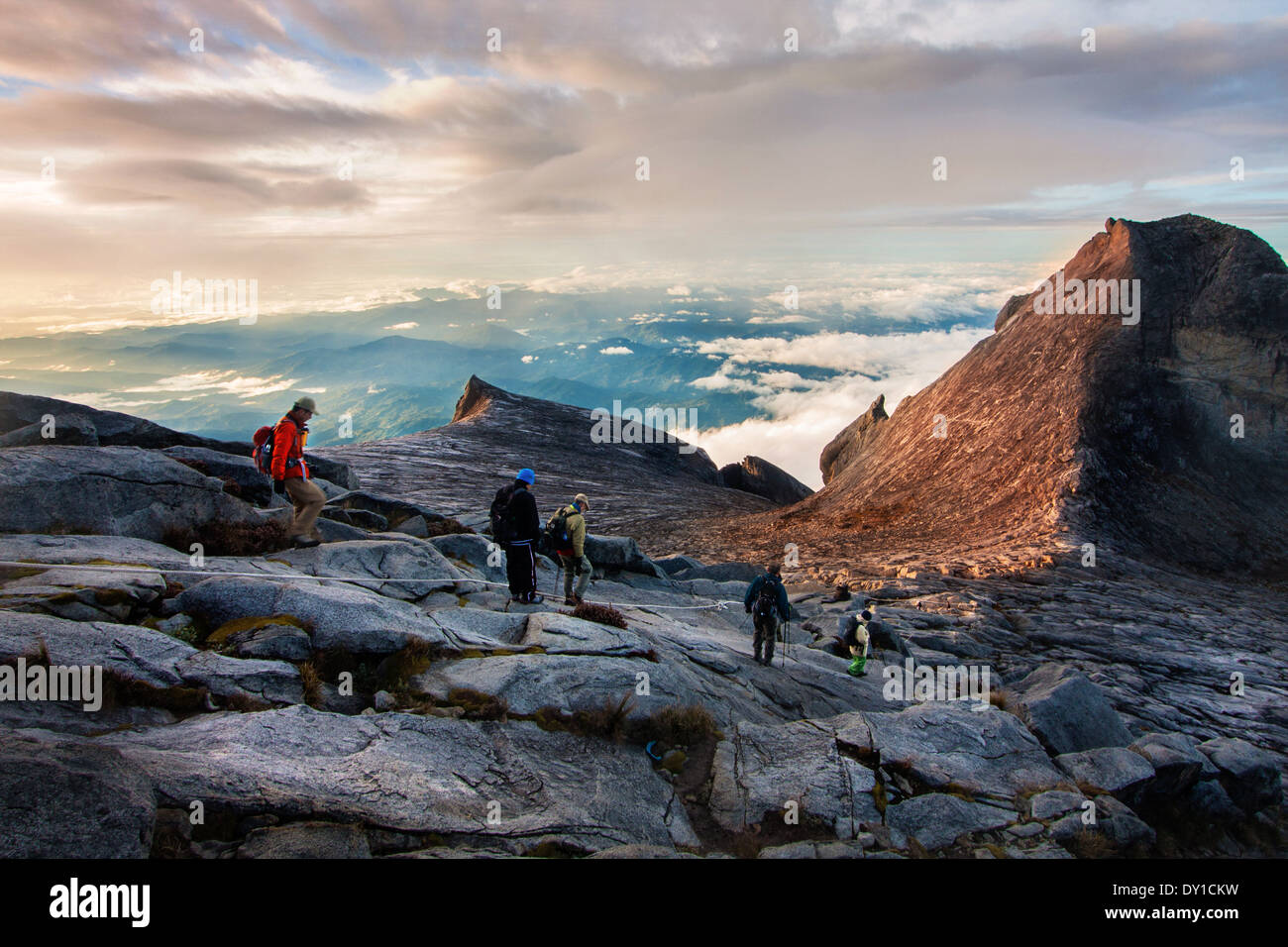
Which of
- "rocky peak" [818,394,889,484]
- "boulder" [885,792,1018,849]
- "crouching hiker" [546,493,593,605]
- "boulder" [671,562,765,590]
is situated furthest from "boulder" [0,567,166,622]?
"rocky peak" [818,394,889,484]

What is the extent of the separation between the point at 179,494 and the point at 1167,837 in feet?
75.4

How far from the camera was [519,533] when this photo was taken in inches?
639

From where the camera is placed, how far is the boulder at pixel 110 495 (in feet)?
47.4

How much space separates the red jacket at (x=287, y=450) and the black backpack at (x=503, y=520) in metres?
4.80

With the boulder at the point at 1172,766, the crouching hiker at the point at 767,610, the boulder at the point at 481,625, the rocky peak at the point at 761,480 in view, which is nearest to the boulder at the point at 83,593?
the boulder at the point at 481,625

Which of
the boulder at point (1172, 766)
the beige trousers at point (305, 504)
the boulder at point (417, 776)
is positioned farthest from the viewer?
the beige trousers at point (305, 504)

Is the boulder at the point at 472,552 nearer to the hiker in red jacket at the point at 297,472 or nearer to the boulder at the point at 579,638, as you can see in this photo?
the hiker in red jacket at the point at 297,472

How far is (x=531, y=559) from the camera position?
16359 millimetres

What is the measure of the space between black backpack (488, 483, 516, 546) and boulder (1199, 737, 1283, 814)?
1690 centimetres

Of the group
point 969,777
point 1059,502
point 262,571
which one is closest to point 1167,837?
point 969,777

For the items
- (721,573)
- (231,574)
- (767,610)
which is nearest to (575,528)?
(767,610)

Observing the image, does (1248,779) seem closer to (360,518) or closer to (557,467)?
(360,518)

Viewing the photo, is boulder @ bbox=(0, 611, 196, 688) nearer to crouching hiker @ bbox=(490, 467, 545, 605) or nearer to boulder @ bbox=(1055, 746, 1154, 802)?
crouching hiker @ bbox=(490, 467, 545, 605)

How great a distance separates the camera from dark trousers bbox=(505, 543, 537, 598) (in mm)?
16281
